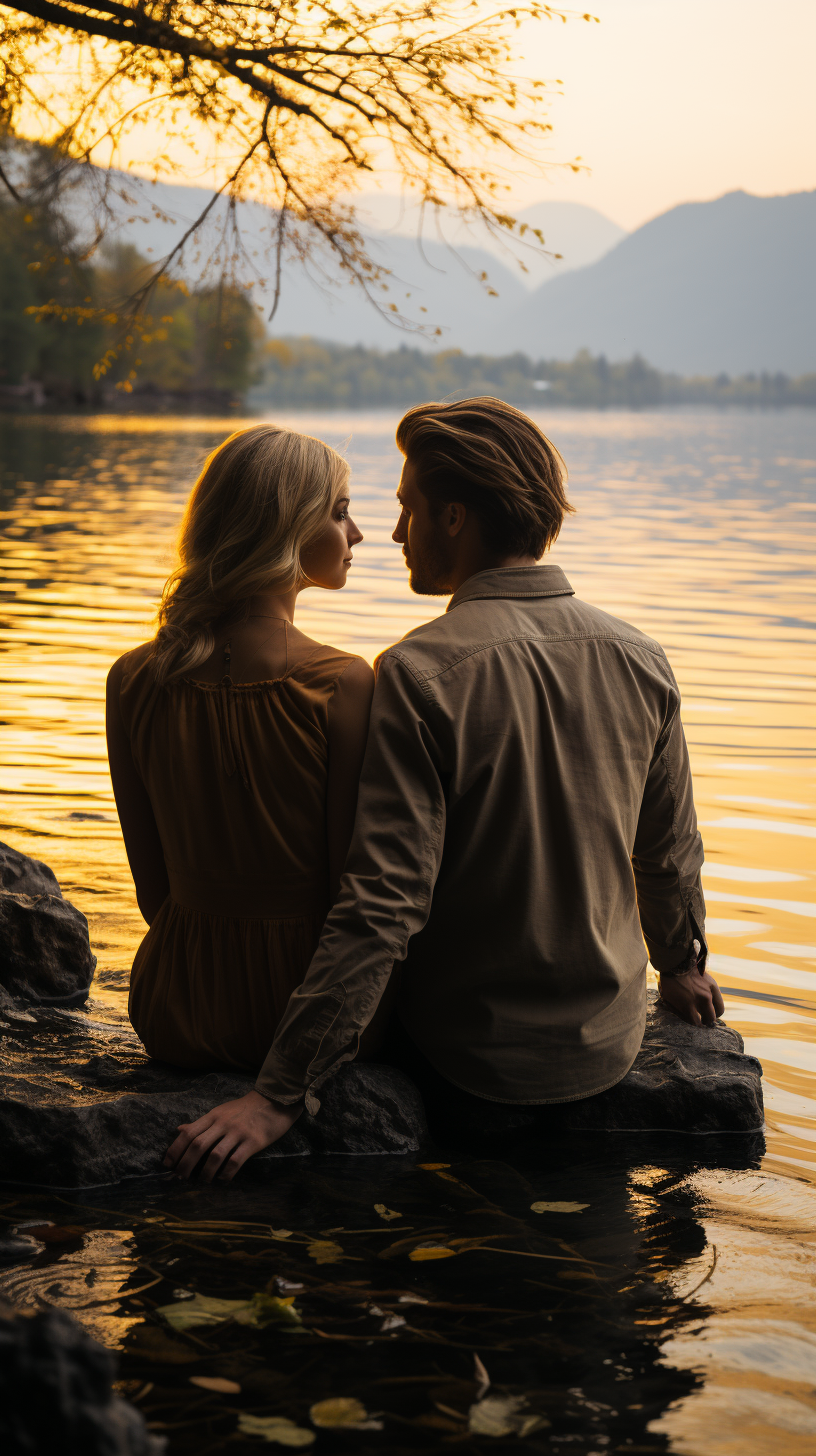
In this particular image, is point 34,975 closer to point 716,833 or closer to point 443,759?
point 443,759

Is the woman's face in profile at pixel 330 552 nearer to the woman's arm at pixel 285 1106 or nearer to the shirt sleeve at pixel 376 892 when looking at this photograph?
the woman's arm at pixel 285 1106

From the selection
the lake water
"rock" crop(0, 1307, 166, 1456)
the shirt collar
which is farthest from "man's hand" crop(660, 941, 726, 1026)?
"rock" crop(0, 1307, 166, 1456)

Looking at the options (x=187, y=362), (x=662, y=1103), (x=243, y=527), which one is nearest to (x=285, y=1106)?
(x=662, y=1103)

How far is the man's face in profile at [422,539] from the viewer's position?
3055 millimetres

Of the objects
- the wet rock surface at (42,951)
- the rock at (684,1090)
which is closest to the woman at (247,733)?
the rock at (684,1090)

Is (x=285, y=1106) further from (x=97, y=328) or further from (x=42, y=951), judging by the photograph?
(x=97, y=328)

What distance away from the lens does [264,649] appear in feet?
10.1

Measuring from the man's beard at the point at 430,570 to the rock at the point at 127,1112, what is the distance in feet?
4.01

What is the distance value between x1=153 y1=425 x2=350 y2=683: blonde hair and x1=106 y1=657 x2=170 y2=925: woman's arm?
0.69 ft

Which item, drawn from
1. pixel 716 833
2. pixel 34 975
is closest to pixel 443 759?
pixel 34 975

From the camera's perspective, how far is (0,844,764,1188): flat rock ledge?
9.82 feet

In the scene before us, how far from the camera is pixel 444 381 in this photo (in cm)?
15138

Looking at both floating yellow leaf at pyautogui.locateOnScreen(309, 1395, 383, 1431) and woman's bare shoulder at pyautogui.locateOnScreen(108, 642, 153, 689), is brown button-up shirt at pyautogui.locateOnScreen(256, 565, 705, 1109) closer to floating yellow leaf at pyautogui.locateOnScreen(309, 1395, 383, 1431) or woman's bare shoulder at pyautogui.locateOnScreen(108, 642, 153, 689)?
woman's bare shoulder at pyautogui.locateOnScreen(108, 642, 153, 689)

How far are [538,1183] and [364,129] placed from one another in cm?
617
